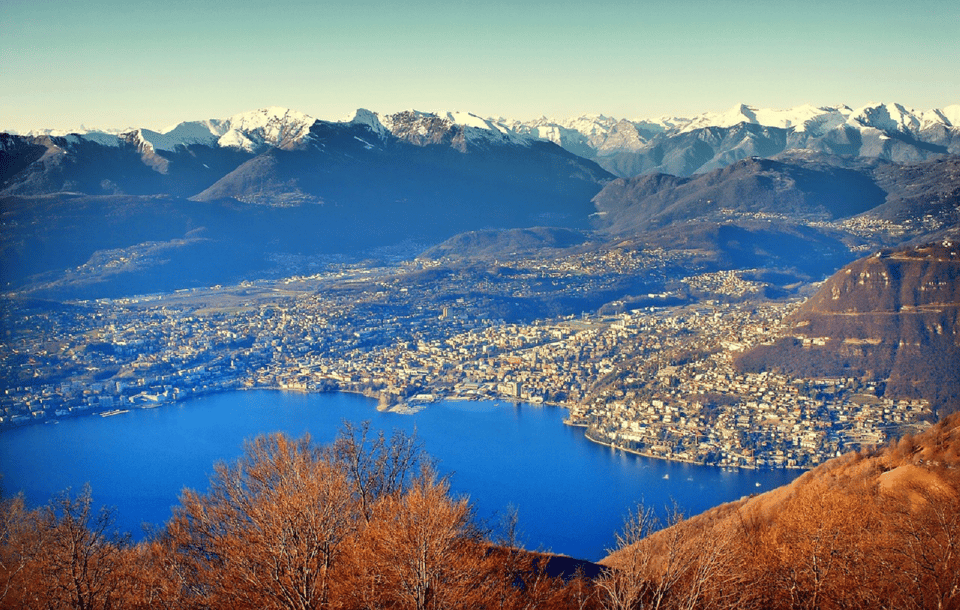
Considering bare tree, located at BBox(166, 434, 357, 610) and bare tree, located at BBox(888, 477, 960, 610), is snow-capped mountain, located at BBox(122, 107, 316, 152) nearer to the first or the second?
bare tree, located at BBox(166, 434, 357, 610)

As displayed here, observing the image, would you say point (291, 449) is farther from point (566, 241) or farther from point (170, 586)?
point (566, 241)

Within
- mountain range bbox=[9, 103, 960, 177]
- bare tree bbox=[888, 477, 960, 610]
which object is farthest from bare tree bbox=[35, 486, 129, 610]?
mountain range bbox=[9, 103, 960, 177]

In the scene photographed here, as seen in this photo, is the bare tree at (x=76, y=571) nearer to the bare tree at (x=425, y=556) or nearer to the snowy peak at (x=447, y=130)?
the bare tree at (x=425, y=556)

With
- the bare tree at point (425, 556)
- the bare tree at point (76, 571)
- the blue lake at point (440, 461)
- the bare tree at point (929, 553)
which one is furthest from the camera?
the blue lake at point (440, 461)

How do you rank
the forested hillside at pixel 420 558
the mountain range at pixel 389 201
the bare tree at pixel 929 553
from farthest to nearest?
the mountain range at pixel 389 201
the forested hillside at pixel 420 558
the bare tree at pixel 929 553

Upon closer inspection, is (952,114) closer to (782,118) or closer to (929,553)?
(782,118)

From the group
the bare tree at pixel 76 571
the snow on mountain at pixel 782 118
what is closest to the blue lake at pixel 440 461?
the bare tree at pixel 76 571

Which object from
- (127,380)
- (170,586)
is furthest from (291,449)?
(127,380)
